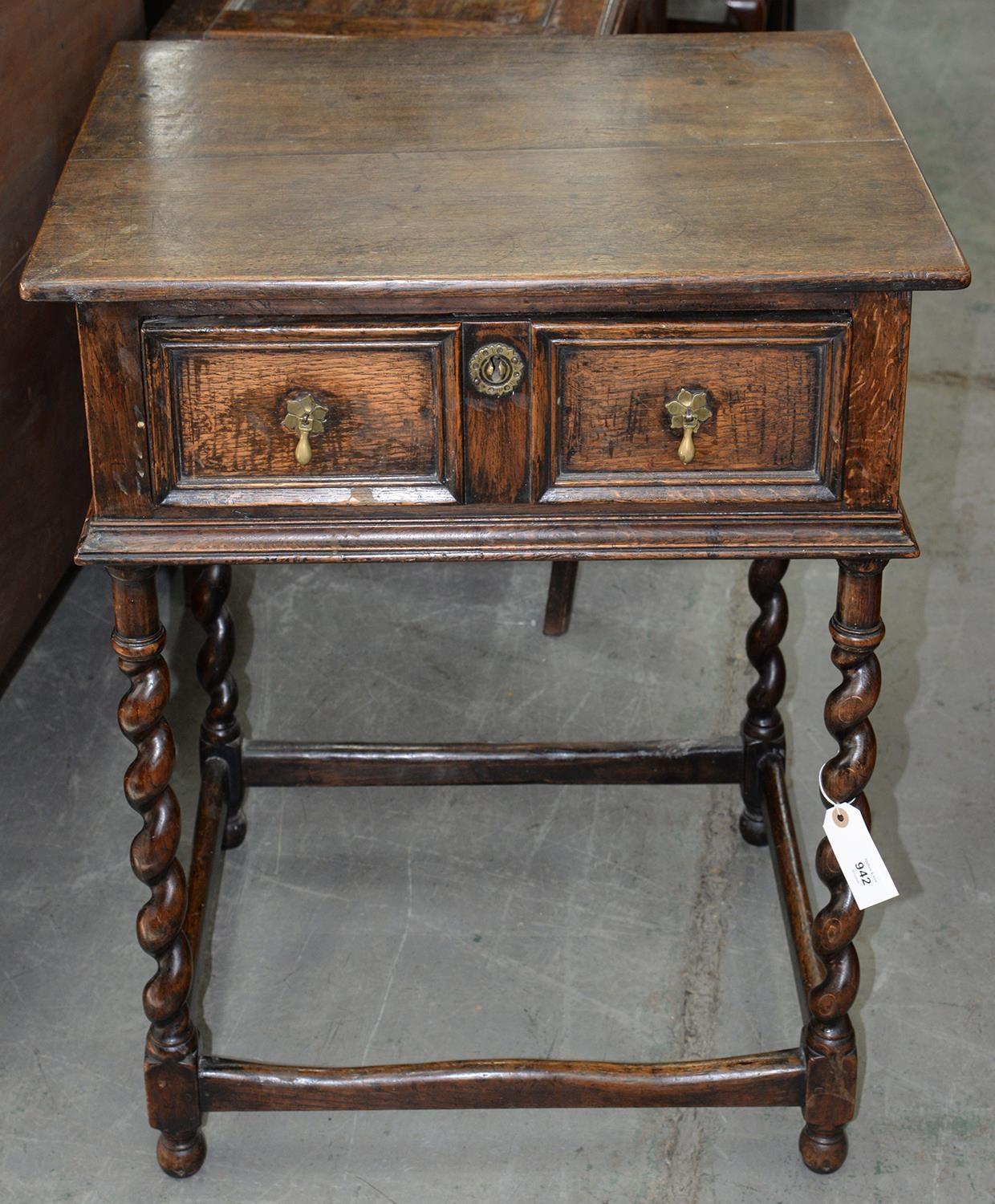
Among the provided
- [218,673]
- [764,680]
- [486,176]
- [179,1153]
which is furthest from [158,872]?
[764,680]

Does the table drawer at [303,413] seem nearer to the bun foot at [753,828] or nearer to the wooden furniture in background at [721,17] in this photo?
the bun foot at [753,828]

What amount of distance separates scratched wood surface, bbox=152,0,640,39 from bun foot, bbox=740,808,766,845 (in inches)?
53.0

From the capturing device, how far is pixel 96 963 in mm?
2254

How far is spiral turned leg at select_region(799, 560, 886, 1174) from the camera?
1693 millimetres

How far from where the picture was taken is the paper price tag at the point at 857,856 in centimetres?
178

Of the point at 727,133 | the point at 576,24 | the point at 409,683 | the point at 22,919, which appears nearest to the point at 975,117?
the point at 576,24

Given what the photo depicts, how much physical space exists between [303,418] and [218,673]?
862 mm

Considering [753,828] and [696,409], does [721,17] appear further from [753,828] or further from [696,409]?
[696,409]

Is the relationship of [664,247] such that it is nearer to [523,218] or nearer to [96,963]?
[523,218]

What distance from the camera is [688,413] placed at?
61.0 inches

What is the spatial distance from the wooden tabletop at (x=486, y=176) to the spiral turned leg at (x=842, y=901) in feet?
1.18

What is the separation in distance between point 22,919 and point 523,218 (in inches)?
51.5

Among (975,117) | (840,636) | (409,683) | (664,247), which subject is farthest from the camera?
(975,117)

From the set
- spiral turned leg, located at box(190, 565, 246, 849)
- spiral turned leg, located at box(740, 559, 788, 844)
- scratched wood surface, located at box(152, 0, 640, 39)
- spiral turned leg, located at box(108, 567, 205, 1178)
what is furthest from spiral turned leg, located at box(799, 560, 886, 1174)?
scratched wood surface, located at box(152, 0, 640, 39)
